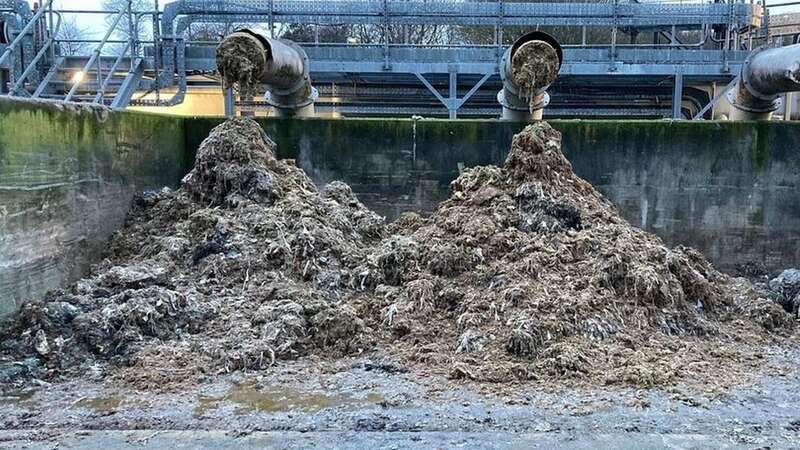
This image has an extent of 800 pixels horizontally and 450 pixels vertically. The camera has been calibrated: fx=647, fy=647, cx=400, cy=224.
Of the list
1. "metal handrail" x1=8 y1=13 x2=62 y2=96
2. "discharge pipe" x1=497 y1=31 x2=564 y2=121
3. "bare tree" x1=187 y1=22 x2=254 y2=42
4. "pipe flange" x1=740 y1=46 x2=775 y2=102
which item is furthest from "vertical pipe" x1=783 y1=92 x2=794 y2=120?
"metal handrail" x1=8 y1=13 x2=62 y2=96

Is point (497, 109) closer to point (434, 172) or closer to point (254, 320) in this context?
point (434, 172)

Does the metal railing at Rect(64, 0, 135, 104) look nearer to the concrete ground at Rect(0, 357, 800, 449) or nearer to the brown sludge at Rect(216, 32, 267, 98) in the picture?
the brown sludge at Rect(216, 32, 267, 98)

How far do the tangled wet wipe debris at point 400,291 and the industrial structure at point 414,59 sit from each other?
5.04 metres

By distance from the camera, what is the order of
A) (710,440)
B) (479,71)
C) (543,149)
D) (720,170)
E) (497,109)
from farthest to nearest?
(497,109) < (479,71) < (720,170) < (543,149) < (710,440)

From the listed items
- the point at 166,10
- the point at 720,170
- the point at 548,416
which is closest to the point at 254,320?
the point at 548,416

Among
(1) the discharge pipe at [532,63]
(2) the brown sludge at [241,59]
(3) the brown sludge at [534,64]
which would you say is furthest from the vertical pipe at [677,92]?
(2) the brown sludge at [241,59]

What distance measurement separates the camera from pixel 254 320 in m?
4.28

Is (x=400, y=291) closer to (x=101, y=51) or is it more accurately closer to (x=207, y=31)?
(x=101, y=51)

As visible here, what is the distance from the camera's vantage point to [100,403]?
11.1 feet

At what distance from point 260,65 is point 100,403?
3.40 m

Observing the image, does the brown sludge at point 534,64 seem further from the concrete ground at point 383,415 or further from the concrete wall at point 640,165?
the concrete ground at point 383,415

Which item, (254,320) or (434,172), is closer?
(254,320)

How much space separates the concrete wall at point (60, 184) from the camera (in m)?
4.20

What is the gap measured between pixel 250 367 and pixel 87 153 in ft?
8.26
